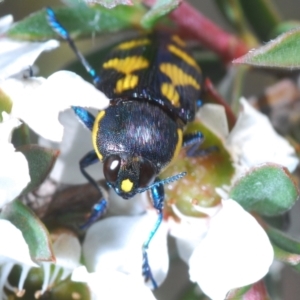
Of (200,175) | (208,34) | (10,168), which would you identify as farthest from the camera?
(208,34)

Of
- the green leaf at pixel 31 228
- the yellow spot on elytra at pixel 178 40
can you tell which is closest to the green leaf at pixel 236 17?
the yellow spot on elytra at pixel 178 40

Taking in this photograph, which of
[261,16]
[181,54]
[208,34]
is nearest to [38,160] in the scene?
[181,54]

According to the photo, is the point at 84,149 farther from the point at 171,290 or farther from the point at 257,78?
the point at 257,78

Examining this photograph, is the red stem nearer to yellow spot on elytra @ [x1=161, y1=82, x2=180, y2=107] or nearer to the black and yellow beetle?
the black and yellow beetle

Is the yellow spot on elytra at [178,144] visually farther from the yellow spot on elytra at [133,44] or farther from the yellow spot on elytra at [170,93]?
the yellow spot on elytra at [133,44]

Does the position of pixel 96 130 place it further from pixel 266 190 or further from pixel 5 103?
pixel 266 190

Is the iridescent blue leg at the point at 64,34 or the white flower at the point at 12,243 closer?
the white flower at the point at 12,243
